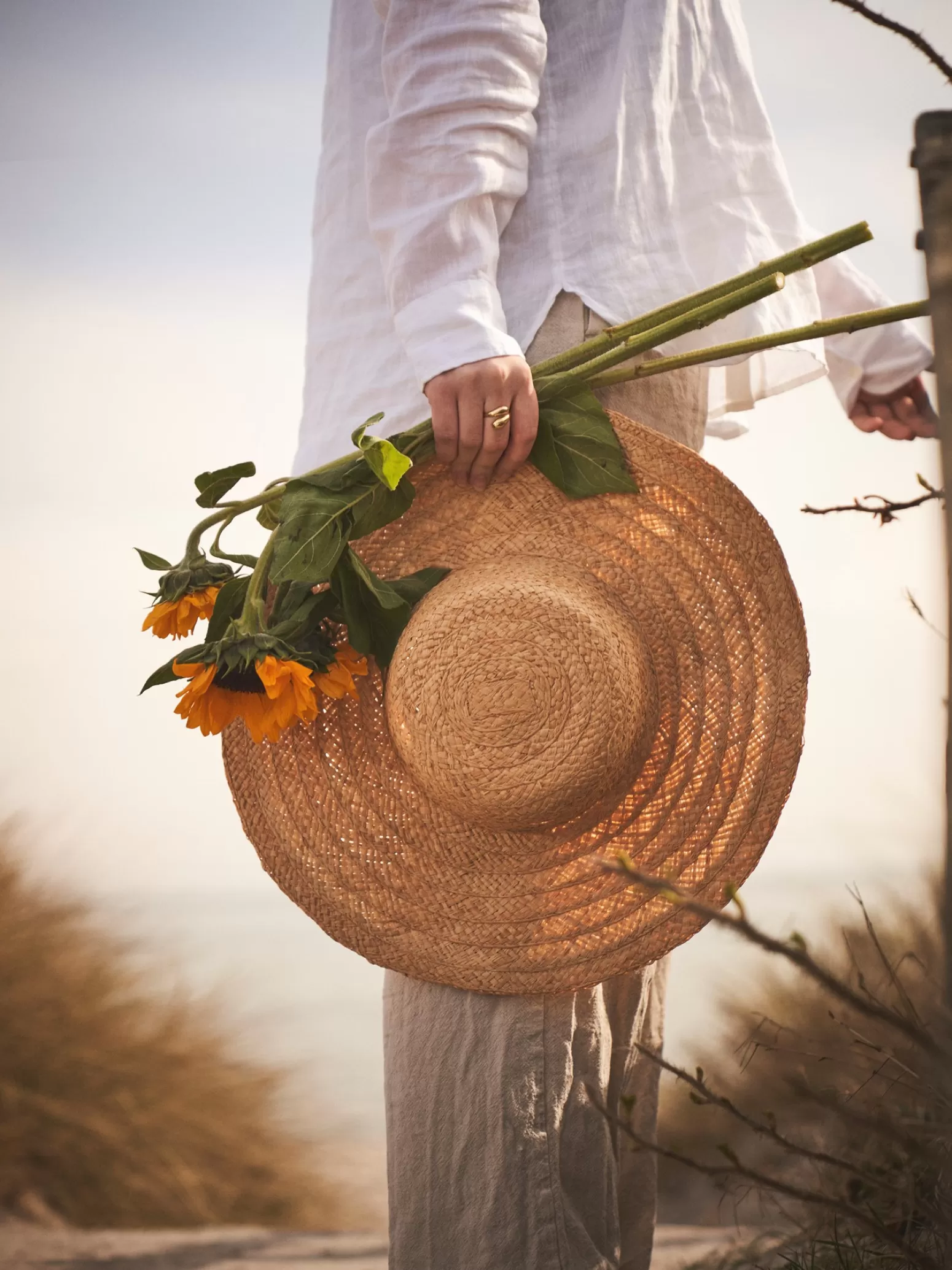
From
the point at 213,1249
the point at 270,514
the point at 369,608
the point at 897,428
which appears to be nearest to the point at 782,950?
the point at 369,608

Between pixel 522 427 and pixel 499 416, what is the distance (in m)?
0.02

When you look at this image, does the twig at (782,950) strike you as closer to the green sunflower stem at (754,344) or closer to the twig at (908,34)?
the twig at (908,34)

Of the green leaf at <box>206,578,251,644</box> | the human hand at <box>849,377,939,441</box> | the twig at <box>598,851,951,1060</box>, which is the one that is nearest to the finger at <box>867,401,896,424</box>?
the human hand at <box>849,377,939,441</box>

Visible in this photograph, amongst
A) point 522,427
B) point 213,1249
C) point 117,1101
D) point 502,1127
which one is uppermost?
point 522,427

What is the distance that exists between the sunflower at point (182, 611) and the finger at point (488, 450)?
0.70 ft

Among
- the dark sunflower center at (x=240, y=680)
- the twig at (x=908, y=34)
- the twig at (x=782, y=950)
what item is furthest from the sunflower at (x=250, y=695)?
the twig at (x=908, y=34)

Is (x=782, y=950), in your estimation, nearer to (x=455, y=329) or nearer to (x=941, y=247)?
(x=941, y=247)

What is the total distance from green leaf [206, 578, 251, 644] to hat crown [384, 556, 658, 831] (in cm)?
12

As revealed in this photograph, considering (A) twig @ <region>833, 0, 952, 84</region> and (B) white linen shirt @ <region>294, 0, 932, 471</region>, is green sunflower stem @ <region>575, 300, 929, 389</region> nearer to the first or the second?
(B) white linen shirt @ <region>294, 0, 932, 471</region>

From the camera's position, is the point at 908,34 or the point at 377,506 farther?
the point at 377,506

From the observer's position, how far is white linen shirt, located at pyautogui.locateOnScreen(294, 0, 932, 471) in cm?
84

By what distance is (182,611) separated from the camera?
81cm

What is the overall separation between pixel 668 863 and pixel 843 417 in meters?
2.65

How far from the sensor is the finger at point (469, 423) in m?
0.81
